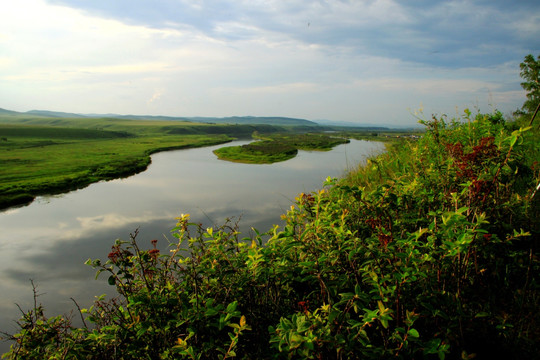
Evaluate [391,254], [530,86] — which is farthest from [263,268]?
[530,86]

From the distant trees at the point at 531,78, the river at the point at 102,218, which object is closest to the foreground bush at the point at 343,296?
the river at the point at 102,218

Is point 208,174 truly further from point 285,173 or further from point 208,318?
point 208,318

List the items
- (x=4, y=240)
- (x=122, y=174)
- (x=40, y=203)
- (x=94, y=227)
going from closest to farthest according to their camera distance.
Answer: (x=4, y=240)
(x=94, y=227)
(x=40, y=203)
(x=122, y=174)

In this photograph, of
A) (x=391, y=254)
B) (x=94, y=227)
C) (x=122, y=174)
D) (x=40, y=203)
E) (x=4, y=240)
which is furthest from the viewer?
(x=122, y=174)

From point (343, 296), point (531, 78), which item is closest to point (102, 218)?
point (343, 296)

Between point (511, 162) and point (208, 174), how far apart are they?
97.9 feet

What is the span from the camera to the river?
Answer: 1038cm

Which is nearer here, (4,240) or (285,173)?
(4,240)

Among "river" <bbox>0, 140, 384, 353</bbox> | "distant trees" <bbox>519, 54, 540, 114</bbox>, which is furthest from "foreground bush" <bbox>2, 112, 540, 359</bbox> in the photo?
"distant trees" <bbox>519, 54, 540, 114</bbox>

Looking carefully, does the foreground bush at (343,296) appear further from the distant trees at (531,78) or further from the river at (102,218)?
the distant trees at (531,78)

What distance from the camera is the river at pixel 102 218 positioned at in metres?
10.4

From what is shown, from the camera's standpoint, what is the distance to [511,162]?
7.42 feet

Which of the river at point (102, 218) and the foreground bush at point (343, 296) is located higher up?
the foreground bush at point (343, 296)

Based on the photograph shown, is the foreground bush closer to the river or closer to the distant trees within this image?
the river
